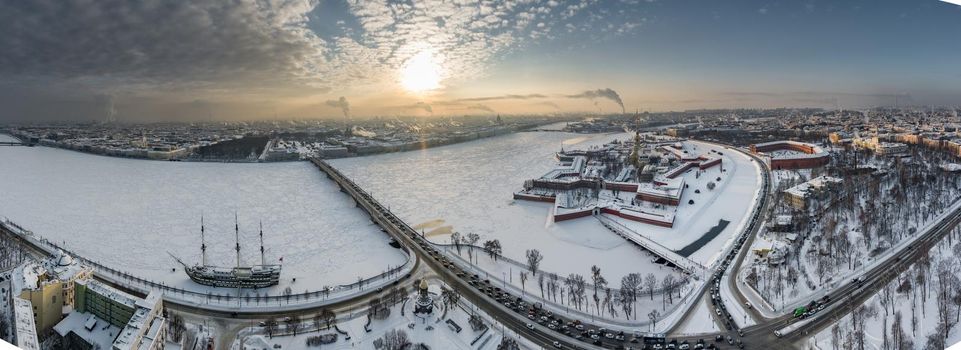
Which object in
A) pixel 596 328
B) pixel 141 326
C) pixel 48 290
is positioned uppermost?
pixel 48 290

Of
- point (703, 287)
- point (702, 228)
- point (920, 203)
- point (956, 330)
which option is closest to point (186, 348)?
point (703, 287)

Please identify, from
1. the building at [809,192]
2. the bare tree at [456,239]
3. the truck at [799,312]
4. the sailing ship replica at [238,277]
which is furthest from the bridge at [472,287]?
the building at [809,192]

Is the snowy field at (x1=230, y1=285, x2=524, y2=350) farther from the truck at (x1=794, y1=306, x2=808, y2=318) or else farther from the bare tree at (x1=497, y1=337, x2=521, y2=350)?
the truck at (x1=794, y1=306, x2=808, y2=318)

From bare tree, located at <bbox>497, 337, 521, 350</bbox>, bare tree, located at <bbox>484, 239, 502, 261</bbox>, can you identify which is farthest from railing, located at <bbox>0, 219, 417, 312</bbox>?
bare tree, located at <bbox>497, 337, 521, 350</bbox>

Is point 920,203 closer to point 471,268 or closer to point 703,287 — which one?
point 703,287

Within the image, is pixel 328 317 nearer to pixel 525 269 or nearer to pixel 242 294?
pixel 242 294

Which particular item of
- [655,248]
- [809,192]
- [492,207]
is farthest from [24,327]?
[809,192]
